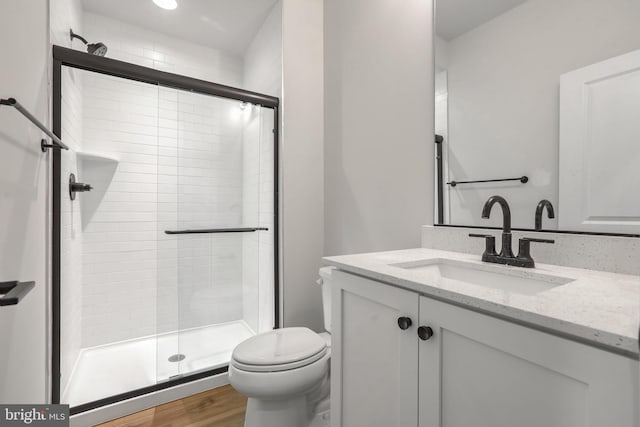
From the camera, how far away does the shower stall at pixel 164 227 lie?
1.80 meters

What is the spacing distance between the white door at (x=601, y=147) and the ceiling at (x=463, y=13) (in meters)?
0.40

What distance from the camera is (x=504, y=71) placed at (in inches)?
43.0

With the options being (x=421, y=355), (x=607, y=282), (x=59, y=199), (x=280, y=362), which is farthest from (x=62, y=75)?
(x=607, y=282)

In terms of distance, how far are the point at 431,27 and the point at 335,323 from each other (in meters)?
1.35

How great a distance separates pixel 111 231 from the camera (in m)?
2.23

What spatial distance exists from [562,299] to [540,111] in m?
0.72

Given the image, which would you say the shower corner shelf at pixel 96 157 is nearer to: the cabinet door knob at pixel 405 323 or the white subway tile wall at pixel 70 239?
the white subway tile wall at pixel 70 239

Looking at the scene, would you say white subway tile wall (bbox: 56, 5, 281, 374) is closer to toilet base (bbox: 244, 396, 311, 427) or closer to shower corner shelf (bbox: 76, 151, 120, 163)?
shower corner shelf (bbox: 76, 151, 120, 163)

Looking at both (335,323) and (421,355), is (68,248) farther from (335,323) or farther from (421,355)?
(421,355)

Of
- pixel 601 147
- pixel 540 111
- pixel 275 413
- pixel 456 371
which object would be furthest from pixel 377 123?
pixel 275 413

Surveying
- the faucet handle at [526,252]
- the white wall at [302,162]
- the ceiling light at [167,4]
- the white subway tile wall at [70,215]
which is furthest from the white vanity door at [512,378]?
the ceiling light at [167,4]

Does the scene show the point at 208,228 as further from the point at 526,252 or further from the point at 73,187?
the point at 526,252

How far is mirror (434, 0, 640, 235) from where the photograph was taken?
81 centimetres

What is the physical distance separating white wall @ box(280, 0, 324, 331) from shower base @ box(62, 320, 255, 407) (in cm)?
46
